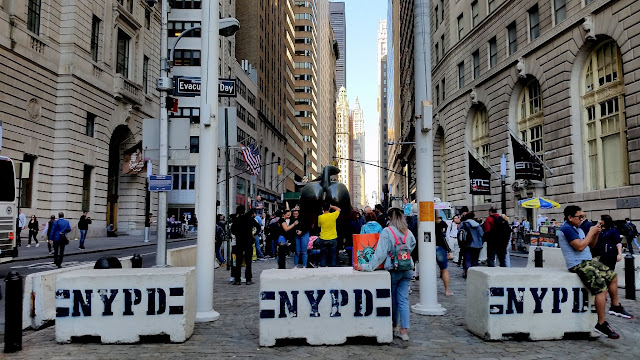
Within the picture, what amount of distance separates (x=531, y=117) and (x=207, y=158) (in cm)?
2617

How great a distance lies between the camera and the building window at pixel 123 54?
36.6 metres

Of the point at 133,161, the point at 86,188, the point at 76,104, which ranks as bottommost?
the point at 86,188

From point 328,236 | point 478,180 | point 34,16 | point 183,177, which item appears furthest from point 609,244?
point 183,177

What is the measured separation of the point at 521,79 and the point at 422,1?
76.0ft

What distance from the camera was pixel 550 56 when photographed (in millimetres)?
26625

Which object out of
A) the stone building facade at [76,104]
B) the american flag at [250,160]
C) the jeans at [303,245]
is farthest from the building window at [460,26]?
the jeans at [303,245]

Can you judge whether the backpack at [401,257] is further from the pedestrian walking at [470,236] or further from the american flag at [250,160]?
the american flag at [250,160]

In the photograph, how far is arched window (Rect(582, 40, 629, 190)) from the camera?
72.9 feet

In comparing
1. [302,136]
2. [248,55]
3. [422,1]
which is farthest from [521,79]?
[302,136]

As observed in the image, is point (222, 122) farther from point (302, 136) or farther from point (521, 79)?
point (302, 136)

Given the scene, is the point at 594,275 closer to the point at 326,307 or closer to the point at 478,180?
the point at 326,307

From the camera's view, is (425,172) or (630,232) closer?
(425,172)

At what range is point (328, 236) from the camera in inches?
468

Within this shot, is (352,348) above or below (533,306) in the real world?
below
